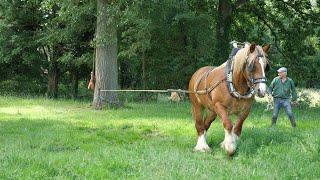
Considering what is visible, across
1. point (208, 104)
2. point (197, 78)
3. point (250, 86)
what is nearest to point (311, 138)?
point (250, 86)

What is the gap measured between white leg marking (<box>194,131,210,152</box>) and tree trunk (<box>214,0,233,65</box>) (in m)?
16.9

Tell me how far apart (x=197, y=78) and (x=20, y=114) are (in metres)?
8.87

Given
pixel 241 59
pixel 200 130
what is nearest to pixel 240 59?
pixel 241 59

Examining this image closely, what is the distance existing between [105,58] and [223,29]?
28.7ft

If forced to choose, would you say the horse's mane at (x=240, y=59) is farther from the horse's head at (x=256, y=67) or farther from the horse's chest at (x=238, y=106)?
the horse's chest at (x=238, y=106)

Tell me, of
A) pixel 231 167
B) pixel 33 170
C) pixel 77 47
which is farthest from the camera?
pixel 77 47

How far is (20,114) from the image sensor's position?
1861cm

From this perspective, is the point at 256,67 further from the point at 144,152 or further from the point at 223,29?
the point at 223,29

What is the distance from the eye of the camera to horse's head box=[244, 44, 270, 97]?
9766 millimetres

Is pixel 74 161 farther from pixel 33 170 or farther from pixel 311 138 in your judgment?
pixel 311 138

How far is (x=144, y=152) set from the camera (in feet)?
34.1

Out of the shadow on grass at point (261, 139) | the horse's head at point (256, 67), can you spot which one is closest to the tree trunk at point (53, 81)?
the shadow on grass at point (261, 139)

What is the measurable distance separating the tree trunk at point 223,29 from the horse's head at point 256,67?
710 inches

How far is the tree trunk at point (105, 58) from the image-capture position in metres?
21.5
